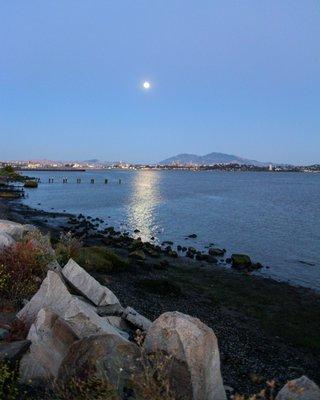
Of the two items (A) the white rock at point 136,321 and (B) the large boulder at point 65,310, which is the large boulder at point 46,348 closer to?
(B) the large boulder at point 65,310

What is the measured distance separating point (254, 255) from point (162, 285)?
16733mm

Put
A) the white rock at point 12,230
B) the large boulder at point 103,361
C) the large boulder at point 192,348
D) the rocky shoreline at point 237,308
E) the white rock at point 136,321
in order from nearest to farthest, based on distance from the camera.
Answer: the large boulder at point 103,361 < the large boulder at point 192,348 < the white rock at point 136,321 < the rocky shoreline at point 237,308 < the white rock at point 12,230

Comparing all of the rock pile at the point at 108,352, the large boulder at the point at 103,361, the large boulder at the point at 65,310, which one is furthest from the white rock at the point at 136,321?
the large boulder at the point at 103,361

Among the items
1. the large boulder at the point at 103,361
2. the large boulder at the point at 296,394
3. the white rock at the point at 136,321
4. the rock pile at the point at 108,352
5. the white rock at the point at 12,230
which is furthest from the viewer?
the white rock at the point at 12,230

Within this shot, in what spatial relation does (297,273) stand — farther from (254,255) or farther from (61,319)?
(61,319)

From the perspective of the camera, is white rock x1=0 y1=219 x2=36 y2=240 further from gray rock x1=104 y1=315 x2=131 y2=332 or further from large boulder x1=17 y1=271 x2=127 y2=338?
large boulder x1=17 y1=271 x2=127 y2=338

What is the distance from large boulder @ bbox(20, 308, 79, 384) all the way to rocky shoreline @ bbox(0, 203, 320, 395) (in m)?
3.69

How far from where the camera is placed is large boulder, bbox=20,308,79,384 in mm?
7289

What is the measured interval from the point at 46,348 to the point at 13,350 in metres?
0.57

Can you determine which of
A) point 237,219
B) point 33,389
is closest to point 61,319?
point 33,389

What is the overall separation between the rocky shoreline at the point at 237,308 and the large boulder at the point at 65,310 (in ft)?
11.0

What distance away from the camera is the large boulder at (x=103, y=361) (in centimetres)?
625

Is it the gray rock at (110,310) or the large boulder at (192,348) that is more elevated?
the large boulder at (192,348)

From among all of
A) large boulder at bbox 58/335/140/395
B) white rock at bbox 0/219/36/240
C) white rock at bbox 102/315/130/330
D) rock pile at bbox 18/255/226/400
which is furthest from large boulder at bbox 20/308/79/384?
white rock at bbox 0/219/36/240
